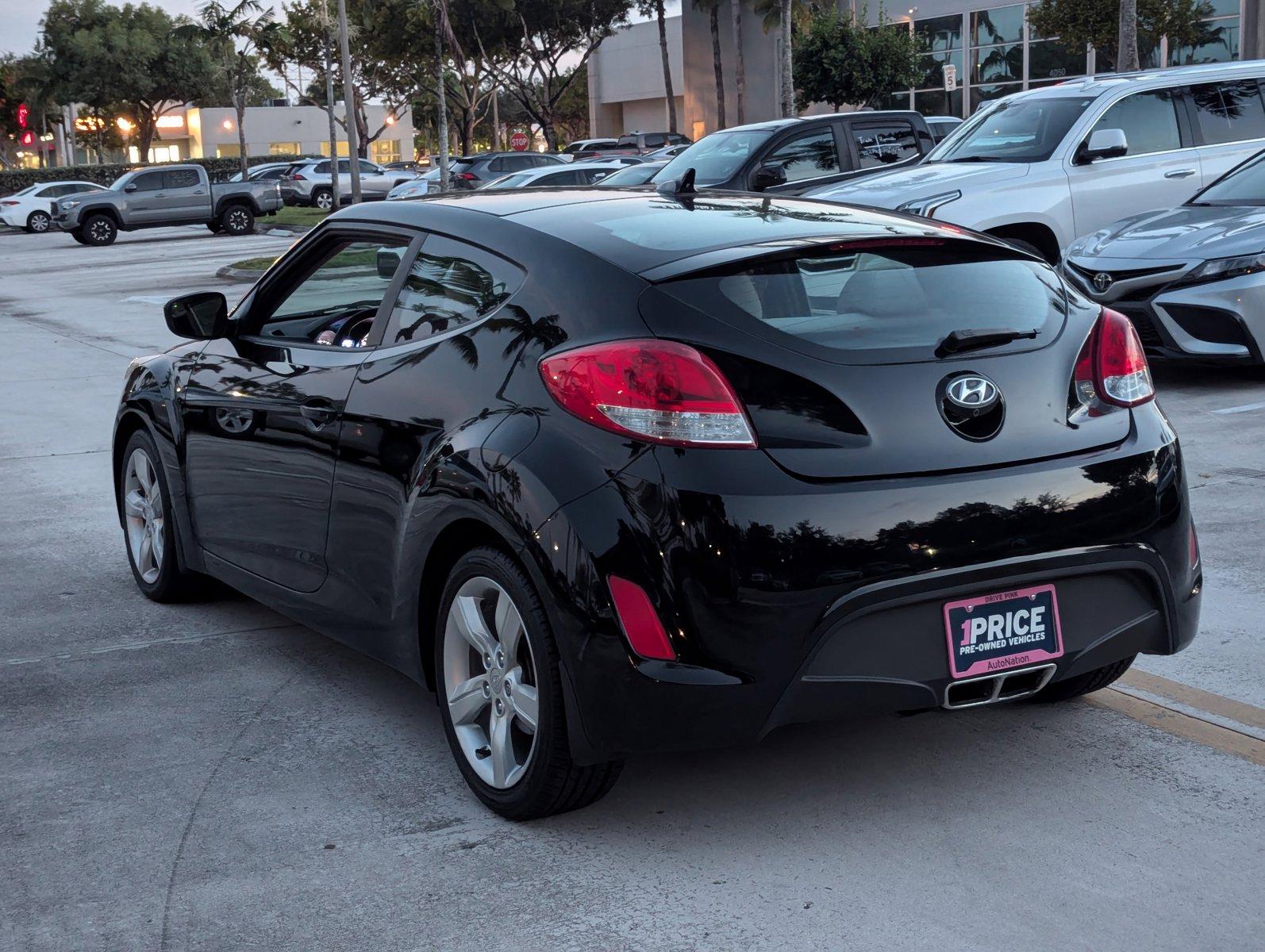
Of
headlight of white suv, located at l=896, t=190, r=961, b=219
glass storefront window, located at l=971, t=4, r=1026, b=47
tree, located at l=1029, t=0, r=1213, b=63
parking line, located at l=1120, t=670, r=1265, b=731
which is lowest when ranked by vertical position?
parking line, located at l=1120, t=670, r=1265, b=731

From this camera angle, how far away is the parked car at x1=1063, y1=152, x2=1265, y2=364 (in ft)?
31.0

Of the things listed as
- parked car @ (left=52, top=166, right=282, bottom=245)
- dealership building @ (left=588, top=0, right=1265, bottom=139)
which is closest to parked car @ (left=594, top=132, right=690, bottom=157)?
dealership building @ (left=588, top=0, right=1265, bottom=139)

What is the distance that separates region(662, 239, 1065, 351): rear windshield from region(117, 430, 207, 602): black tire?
2886 millimetres

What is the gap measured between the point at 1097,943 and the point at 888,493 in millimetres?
1036

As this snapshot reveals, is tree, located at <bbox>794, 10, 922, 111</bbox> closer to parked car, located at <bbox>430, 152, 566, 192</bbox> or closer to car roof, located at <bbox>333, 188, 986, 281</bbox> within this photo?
parked car, located at <bbox>430, 152, 566, 192</bbox>

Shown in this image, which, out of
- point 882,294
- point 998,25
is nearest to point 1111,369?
point 882,294

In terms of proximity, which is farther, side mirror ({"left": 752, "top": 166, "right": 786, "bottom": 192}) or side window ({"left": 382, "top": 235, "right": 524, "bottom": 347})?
side mirror ({"left": 752, "top": 166, "right": 786, "bottom": 192})

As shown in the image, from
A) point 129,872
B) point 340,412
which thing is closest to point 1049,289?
point 340,412

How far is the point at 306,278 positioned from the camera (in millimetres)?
5176

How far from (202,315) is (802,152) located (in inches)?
410

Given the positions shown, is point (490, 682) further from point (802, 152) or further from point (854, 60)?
point (854, 60)

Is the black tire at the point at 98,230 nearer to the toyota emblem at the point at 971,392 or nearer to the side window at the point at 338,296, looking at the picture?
the side window at the point at 338,296

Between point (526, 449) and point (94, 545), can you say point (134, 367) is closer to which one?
point (94, 545)

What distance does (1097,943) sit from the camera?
309 cm
